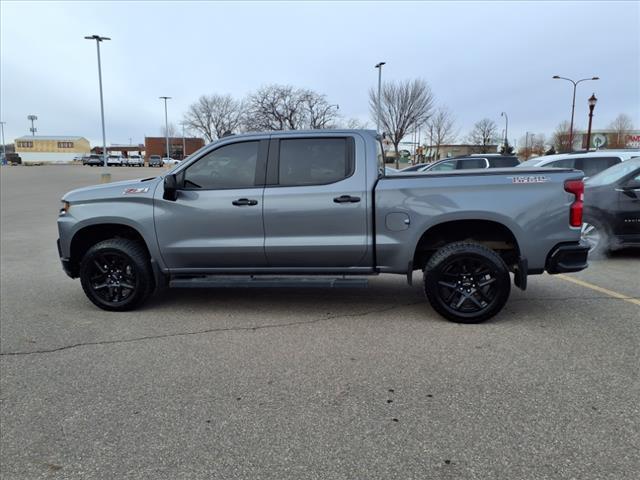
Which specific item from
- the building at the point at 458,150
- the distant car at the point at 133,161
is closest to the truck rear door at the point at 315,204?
the building at the point at 458,150

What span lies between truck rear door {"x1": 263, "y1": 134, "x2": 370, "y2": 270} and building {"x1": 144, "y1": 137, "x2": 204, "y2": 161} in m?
92.3

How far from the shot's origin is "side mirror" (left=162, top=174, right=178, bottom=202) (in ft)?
16.6

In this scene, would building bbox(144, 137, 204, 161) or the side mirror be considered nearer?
the side mirror

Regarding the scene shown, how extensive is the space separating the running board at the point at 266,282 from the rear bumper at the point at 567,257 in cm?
180

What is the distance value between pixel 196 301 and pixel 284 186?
1887 millimetres

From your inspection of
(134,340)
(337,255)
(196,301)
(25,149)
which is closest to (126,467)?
(134,340)

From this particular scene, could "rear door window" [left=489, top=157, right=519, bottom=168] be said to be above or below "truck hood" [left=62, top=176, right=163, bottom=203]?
above

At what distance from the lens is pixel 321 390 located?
11.4 feet

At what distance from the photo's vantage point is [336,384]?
356 cm

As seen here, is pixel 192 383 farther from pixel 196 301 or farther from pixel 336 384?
pixel 196 301

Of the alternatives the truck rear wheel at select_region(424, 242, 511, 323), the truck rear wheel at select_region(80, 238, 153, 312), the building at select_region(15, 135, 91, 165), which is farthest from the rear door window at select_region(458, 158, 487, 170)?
the building at select_region(15, 135, 91, 165)

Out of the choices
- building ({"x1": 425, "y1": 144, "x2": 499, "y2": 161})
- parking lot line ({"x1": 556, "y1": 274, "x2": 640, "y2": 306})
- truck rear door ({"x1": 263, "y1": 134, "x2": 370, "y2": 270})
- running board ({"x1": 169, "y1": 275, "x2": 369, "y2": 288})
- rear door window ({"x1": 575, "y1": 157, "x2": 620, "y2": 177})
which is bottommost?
parking lot line ({"x1": 556, "y1": 274, "x2": 640, "y2": 306})

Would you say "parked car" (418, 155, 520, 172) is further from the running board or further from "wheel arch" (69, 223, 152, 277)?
"wheel arch" (69, 223, 152, 277)

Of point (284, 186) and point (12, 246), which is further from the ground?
point (284, 186)
